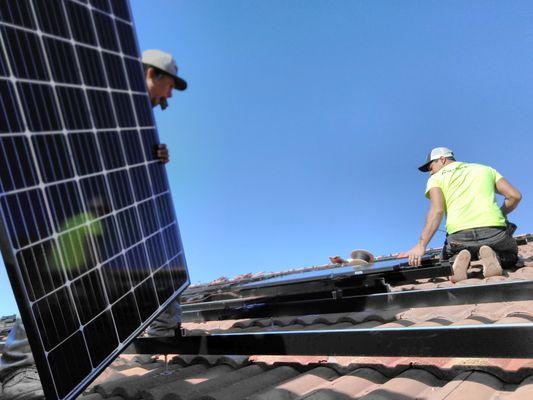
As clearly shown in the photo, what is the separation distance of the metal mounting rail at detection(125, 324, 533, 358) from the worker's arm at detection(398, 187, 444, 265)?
310 cm

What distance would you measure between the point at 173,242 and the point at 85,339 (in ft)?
4.69

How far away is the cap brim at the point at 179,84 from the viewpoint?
416 centimetres

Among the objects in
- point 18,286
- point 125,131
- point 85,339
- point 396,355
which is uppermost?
point 125,131

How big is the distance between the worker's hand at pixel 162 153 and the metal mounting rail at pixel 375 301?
2025 mm

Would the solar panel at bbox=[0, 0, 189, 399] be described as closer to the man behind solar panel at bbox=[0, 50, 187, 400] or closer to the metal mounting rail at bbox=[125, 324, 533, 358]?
the man behind solar panel at bbox=[0, 50, 187, 400]

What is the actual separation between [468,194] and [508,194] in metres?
0.64

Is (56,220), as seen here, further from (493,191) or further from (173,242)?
(493,191)

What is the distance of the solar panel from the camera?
2.28 metres

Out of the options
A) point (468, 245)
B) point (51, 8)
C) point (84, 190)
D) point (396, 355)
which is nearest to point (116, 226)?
point (84, 190)

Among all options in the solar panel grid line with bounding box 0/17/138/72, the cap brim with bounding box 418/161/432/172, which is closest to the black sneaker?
the solar panel grid line with bounding box 0/17/138/72

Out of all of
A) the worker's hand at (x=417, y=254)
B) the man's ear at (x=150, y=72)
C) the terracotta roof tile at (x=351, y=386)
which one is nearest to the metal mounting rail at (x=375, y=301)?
the worker's hand at (x=417, y=254)

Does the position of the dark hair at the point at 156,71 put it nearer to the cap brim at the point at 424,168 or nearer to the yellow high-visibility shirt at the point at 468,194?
the yellow high-visibility shirt at the point at 468,194

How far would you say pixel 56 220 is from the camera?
2.50 m

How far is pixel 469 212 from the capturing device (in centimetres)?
577
